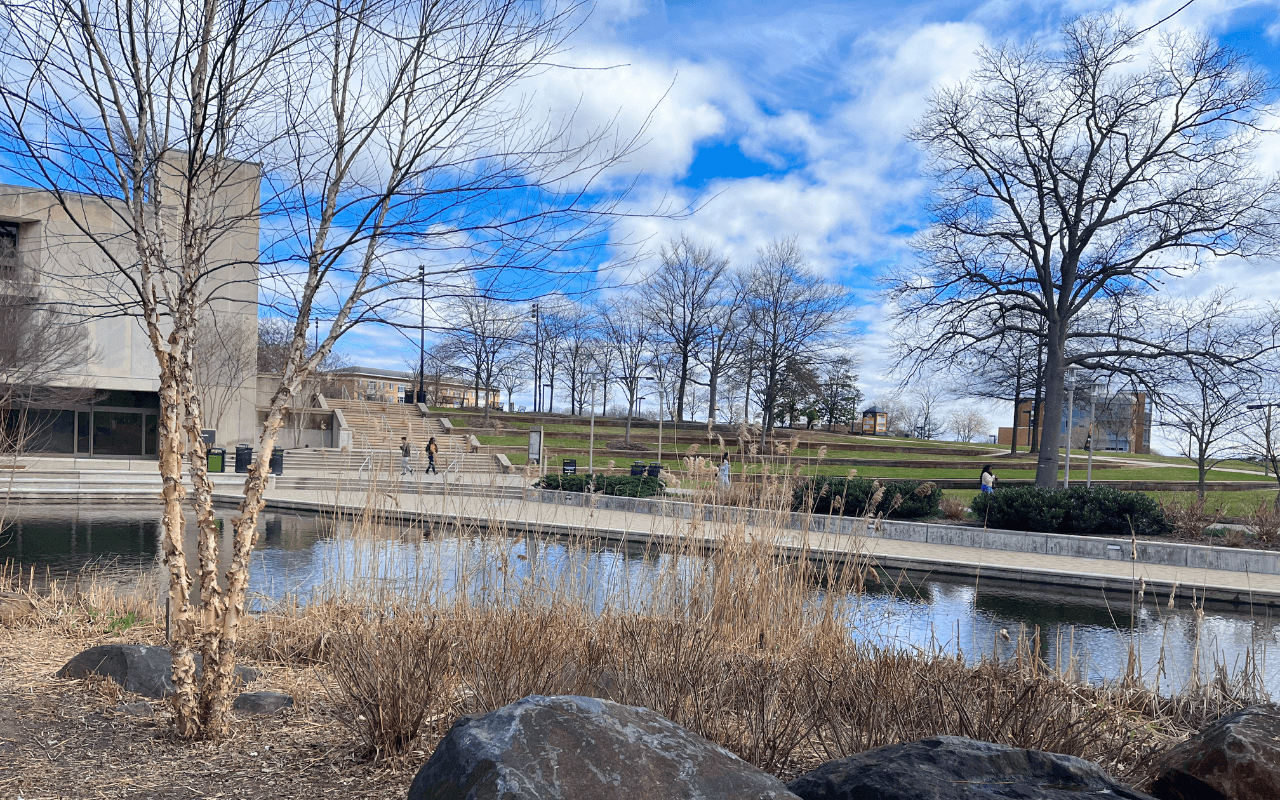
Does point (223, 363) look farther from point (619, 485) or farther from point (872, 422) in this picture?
point (872, 422)

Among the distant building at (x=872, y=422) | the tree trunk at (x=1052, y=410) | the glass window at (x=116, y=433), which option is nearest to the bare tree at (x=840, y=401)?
the distant building at (x=872, y=422)

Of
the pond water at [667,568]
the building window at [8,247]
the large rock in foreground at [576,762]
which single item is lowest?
the pond water at [667,568]

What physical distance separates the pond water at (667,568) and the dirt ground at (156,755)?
1215 millimetres

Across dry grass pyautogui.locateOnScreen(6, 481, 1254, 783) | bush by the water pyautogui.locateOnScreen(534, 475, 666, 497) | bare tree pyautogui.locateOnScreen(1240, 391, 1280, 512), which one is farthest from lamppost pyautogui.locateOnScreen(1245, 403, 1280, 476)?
dry grass pyautogui.locateOnScreen(6, 481, 1254, 783)

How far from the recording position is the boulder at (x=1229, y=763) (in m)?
2.64

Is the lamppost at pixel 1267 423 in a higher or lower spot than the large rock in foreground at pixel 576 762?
higher

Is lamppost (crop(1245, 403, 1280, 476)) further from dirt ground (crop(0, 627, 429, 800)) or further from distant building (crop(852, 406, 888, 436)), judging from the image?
distant building (crop(852, 406, 888, 436))

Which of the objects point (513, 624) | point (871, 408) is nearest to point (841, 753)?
point (513, 624)

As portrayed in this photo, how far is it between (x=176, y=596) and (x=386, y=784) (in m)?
1.27

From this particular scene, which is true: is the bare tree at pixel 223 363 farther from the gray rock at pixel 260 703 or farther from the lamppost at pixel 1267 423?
the lamppost at pixel 1267 423

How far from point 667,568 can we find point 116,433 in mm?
35665

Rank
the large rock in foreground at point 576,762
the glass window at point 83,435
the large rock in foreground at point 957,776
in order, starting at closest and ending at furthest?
the large rock in foreground at point 576,762
the large rock in foreground at point 957,776
the glass window at point 83,435

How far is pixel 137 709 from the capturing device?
3.66 metres

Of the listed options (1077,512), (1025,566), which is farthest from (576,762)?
(1077,512)
